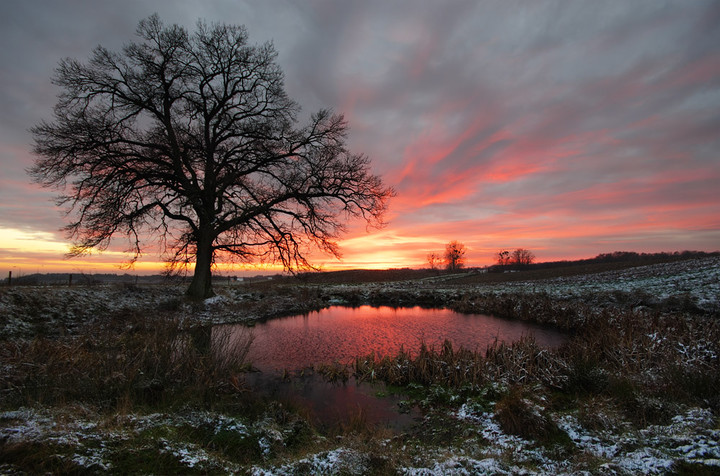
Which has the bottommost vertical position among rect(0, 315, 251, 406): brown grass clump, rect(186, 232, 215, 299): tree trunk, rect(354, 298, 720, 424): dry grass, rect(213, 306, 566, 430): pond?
rect(213, 306, 566, 430): pond

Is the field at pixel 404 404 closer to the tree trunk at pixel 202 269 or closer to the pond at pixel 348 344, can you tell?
the pond at pixel 348 344

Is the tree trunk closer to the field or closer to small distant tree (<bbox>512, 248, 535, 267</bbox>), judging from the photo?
the field

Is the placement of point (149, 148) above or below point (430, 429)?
above

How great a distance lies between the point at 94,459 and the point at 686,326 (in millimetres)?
14317

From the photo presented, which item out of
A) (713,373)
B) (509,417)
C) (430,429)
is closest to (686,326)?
(713,373)

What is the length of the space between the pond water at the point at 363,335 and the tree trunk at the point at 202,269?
474 centimetres

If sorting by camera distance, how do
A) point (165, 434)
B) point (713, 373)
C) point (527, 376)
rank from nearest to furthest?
point (165, 434) → point (713, 373) → point (527, 376)

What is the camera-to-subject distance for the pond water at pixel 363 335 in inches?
456

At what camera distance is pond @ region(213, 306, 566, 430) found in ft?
24.6

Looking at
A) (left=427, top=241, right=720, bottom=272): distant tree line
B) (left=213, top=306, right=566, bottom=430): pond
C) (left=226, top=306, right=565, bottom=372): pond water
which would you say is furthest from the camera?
(left=427, top=241, right=720, bottom=272): distant tree line

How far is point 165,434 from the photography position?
4633 mm

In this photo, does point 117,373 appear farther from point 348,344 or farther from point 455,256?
point 455,256

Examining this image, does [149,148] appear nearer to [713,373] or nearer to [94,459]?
[94,459]

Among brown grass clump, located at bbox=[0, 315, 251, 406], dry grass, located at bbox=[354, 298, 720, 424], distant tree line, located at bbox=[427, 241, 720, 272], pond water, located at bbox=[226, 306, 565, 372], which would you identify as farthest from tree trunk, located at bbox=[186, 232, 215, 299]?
distant tree line, located at bbox=[427, 241, 720, 272]
